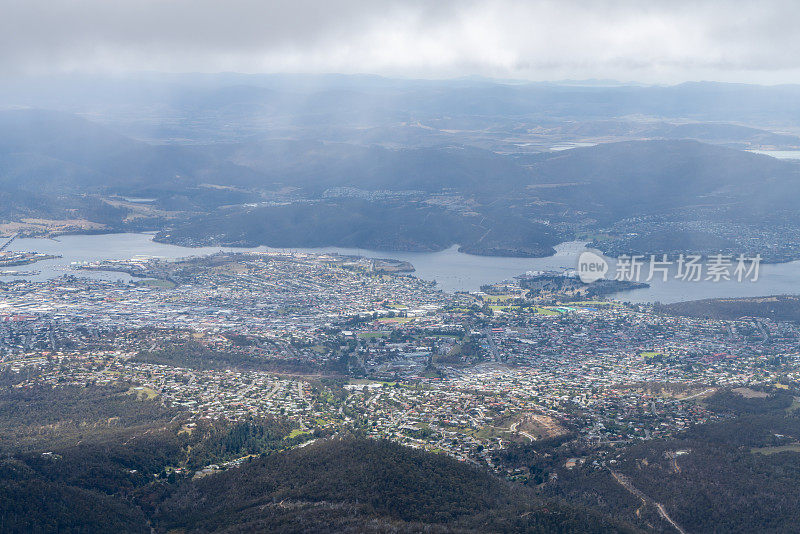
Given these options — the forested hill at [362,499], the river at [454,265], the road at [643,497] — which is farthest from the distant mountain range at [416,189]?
the forested hill at [362,499]

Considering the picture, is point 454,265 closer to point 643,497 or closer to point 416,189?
point 416,189

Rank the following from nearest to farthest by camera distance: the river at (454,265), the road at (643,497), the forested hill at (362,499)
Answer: the forested hill at (362,499) < the road at (643,497) < the river at (454,265)

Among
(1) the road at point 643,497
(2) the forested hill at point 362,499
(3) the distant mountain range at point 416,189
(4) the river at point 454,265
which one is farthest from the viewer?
(3) the distant mountain range at point 416,189

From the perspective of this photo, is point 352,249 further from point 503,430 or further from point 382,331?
point 503,430

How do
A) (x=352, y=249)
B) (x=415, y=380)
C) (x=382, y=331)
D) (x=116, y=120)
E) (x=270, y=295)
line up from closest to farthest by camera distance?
(x=415, y=380) < (x=382, y=331) < (x=270, y=295) < (x=352, y=249) < (x=116, y=120)

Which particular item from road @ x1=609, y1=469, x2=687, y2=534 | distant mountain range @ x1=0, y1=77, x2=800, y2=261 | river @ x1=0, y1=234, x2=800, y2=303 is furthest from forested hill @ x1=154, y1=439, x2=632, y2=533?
distant mountain range @ x1=0, y1=77, x2=800, y2=261

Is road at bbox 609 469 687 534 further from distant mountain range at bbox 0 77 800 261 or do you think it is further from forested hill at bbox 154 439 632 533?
distant mountain range at bbox 0 77 800 261

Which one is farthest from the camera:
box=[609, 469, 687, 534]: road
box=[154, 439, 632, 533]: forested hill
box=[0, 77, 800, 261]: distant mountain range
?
box=[0, 77, 800, 261]: distant mountain range

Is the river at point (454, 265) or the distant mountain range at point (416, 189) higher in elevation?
the distant mountain range at point (416, 189)

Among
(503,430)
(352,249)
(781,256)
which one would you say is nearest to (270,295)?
(352,249)

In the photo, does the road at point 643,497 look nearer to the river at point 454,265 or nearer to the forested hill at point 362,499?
the forested hill at point 362,499

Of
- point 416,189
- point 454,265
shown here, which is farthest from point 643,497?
point 416,189
